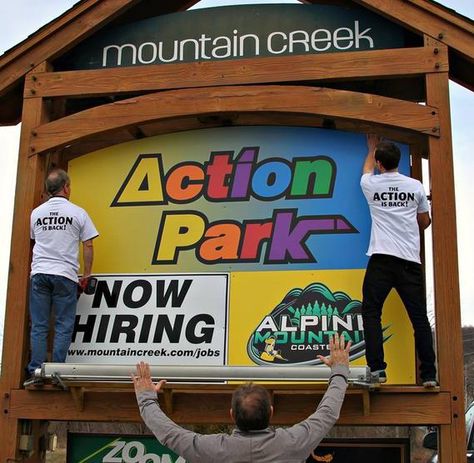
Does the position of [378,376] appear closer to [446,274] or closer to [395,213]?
[446,274]

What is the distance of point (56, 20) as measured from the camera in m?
7.00

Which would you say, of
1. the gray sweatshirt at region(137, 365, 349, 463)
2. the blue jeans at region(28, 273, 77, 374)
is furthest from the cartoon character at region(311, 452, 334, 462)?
the gray sweatshirt at region(137, 365, 349, 463)

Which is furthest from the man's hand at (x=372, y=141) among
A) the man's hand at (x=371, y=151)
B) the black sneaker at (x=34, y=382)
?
the black sneaker at (x=34, y=382)

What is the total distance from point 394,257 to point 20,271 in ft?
10.5

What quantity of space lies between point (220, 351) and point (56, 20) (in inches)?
134

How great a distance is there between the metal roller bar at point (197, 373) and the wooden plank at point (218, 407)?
1.09 ft

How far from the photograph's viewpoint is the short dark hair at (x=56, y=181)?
648 centimetres

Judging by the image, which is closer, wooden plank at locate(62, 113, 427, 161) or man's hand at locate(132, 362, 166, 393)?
man's hand at locate(132, 362, 166, 393)

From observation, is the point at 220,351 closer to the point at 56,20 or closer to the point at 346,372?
the point at 346,372

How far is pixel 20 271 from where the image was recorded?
21.5ft

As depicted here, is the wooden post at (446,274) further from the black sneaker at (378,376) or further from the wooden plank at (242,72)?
the black sneaker at (378,376)

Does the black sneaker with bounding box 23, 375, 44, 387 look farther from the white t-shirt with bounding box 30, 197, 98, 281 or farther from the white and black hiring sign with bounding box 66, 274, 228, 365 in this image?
the white t-shirt with bounding box 30, 197, 98, 281

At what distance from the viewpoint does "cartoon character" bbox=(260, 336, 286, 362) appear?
247 inches

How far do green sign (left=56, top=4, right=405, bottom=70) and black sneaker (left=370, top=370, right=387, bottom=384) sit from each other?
9.25ft
